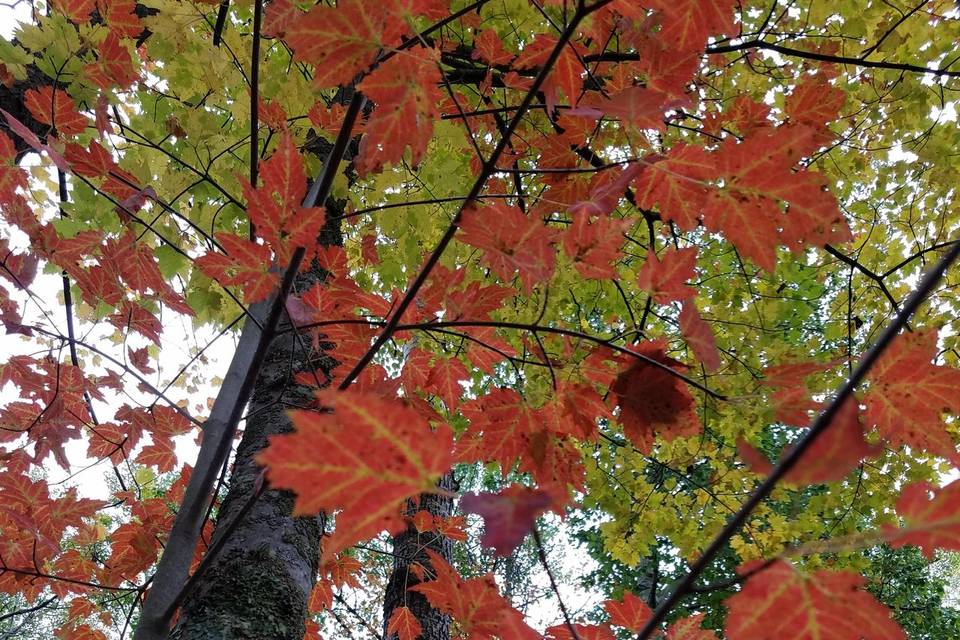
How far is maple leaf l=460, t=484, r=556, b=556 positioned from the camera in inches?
16.3

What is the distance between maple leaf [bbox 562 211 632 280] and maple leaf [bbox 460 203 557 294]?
2.7 inches

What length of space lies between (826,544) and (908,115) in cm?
273

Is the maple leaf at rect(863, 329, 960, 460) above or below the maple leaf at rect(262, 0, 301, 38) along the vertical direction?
below

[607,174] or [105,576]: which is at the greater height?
[607,174]

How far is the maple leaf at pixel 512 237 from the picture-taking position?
0.86m

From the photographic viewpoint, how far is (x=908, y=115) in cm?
237

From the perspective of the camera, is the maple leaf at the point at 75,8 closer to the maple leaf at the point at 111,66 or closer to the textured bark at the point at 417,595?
the maple leaf at the point at 111,66

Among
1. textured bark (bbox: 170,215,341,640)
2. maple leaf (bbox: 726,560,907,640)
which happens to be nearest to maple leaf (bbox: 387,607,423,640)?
textured bark (bbox: 170,215,341,640)

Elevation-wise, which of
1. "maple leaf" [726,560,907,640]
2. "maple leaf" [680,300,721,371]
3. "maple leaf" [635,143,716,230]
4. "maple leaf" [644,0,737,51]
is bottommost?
"maple leaf" [726,560,907,640]

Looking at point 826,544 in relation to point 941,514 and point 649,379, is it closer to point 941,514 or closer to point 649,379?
point 941,514

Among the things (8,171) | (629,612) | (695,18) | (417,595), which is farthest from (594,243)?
(417,595)

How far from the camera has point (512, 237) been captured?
88cm

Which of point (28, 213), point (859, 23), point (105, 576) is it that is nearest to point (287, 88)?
point (28, 213)

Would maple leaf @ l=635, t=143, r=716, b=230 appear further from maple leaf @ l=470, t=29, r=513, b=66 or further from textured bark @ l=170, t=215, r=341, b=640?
maple leaf @ l=470, t=29, r=513, b=66
